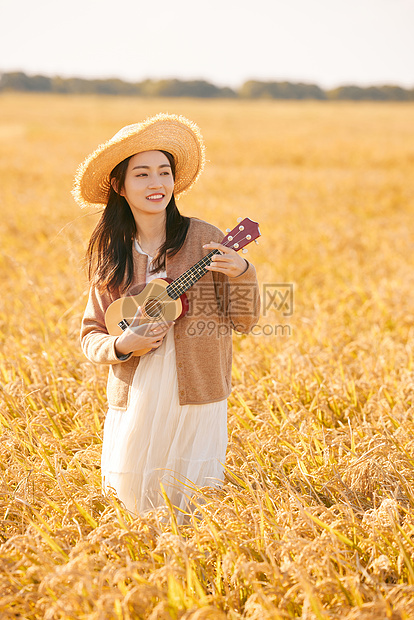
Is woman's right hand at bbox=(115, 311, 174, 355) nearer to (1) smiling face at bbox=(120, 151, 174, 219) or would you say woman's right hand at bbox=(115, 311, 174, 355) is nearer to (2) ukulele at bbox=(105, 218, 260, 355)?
(2) ukulele at bbox=(105, 218, 260, 355)

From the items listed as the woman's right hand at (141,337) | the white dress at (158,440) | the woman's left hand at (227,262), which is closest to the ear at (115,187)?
the white dress at (158,440)

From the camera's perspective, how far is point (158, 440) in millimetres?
2293

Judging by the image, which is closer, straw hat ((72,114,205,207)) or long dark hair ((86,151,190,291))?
straw hat ((72,114,205,207))

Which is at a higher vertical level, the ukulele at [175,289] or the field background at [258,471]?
the ukulele at [175,289]

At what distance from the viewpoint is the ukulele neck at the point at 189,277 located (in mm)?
2189

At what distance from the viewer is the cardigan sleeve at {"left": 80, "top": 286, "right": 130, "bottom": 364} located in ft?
7.44

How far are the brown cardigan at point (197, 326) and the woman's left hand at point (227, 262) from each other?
4 cm

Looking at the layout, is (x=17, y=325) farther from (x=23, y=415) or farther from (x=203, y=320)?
(x=203, y=320)

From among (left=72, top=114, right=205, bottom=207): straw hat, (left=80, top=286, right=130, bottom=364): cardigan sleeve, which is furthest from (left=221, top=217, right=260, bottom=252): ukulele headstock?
(left=80, top=286, right=130, bottom=364): cardigan sleeve

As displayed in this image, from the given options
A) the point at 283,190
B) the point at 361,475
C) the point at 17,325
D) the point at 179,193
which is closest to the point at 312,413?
the point at 361,475

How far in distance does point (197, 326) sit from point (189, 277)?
8.3 inches

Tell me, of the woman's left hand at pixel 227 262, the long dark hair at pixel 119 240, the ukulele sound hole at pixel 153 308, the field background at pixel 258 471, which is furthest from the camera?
the long dark hair at pixel 119 240

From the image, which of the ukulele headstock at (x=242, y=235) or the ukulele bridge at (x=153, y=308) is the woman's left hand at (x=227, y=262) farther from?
the ukulele bridge at (x=153, y=308)

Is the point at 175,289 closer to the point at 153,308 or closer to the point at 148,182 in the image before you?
the point at 153,308
